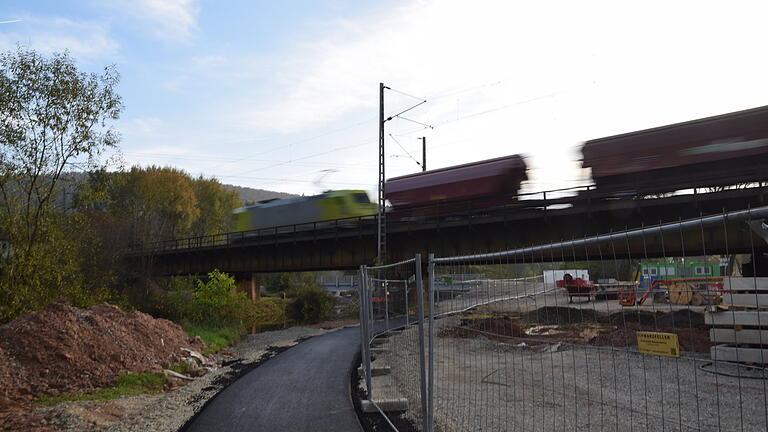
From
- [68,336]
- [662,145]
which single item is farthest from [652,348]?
[662,145]

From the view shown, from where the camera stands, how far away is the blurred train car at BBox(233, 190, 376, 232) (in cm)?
3603

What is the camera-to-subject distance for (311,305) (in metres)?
40.0

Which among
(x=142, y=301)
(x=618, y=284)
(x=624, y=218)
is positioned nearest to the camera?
(x=618, y=284)

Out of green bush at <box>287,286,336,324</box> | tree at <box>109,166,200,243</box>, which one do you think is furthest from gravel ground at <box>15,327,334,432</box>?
tree at <box>109,166,200,243</box>

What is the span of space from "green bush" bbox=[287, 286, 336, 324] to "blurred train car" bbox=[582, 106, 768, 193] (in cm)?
2380

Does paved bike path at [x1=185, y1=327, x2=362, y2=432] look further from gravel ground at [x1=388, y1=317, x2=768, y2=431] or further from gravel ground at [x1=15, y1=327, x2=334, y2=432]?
gravel ground at [x1=388, y1=317, x2=768, y2=431]

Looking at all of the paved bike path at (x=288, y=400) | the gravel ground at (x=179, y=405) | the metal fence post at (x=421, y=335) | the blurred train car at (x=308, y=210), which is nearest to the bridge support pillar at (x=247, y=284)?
the blurred train car at (x=308, y=210)

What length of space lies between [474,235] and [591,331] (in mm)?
19569

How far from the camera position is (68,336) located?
39.7 feet

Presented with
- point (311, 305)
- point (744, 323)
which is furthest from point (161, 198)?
point (744, 323)

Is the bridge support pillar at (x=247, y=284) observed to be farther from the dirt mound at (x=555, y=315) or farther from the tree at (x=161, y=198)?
the dirt mound at (x=555, y=315)

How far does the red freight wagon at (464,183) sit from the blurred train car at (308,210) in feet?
24.6

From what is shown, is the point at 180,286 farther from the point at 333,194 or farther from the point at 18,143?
the point at 18,143

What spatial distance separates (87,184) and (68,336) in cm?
616
